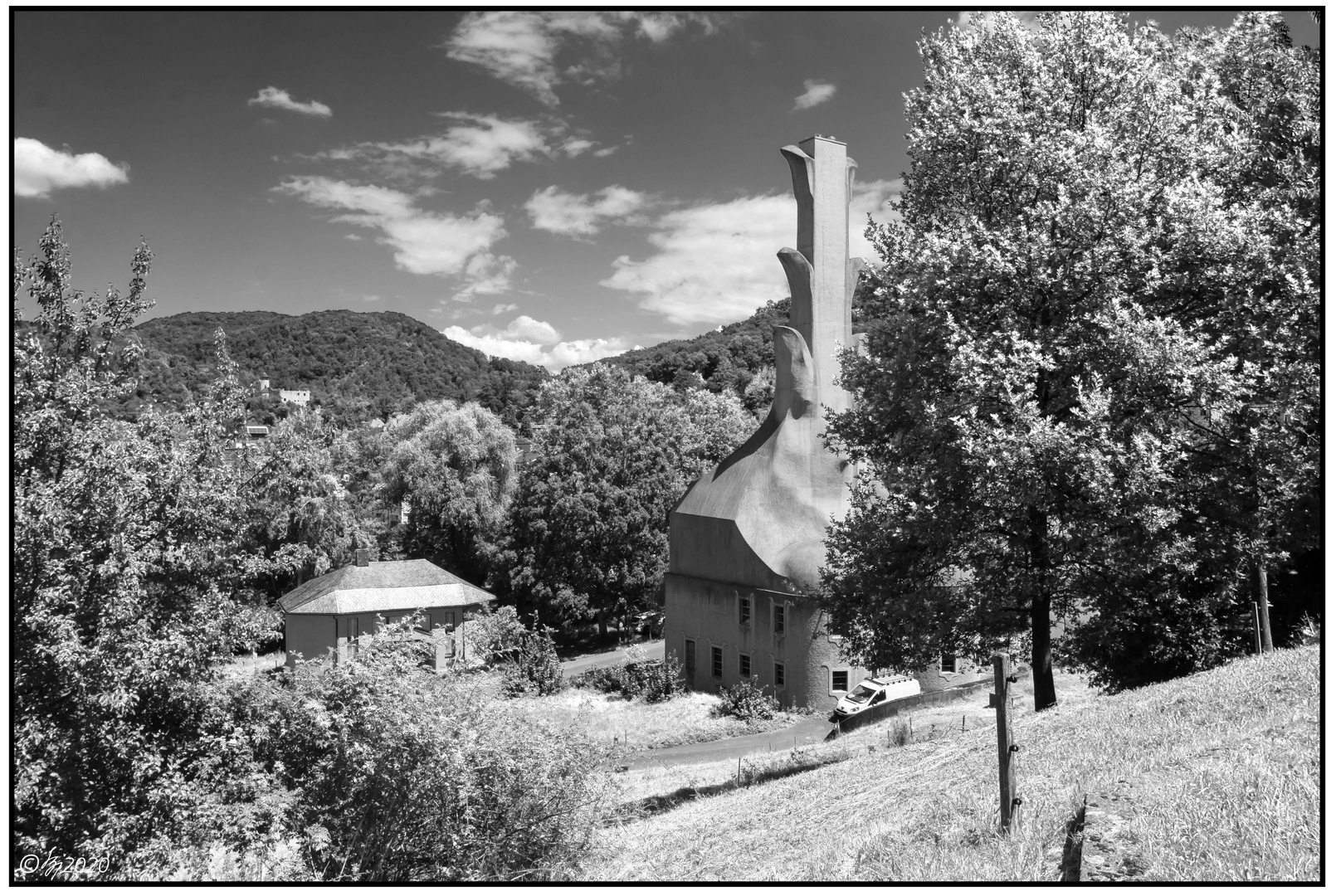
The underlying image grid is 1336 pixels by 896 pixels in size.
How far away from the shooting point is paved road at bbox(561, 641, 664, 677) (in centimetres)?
4338

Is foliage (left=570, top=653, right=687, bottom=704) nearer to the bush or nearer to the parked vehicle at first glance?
the bush

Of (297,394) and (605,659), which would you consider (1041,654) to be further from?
(297,394)

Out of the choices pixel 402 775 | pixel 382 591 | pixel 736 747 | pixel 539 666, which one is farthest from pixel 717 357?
pixel 402 775

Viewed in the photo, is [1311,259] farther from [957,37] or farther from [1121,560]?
[957,37]

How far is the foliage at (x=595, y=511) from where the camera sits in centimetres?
4597

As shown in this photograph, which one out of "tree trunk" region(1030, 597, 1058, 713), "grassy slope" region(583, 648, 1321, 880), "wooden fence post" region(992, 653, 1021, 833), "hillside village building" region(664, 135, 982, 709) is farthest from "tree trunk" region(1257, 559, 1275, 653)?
"hillside village building" region(664, 135, 982, 709)

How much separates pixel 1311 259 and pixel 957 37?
6.51 m

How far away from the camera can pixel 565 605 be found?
45.6 meters

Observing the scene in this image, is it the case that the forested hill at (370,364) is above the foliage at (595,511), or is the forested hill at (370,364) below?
above

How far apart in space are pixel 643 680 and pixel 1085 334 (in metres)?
24.8

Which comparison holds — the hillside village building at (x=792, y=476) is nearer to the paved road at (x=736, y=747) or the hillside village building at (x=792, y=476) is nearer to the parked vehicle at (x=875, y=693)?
the parked vehicle at (x=875, y=693)

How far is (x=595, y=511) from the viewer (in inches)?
1797

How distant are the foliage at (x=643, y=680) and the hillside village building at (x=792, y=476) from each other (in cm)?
179

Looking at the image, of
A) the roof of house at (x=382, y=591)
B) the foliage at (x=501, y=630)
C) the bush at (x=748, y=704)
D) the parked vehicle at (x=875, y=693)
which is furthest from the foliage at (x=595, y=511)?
the parked vehicle at (x=875, y=693)
